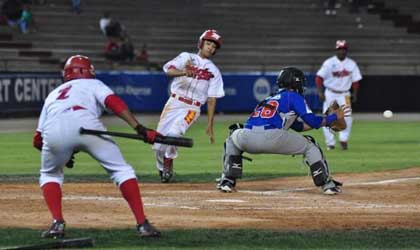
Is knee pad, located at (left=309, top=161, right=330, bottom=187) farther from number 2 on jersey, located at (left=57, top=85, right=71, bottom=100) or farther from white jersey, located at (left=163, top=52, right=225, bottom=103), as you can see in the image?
number 2 on jersey, located at (left=57, top=85, right=71, bottom=100)

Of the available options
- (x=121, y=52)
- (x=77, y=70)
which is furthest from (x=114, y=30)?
(x=77, y=70)

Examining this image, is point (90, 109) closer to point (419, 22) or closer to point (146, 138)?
point (146, 138)

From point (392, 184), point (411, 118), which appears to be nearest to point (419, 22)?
point (411, 118)

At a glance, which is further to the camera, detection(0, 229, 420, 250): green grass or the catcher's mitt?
the catcher's mitt

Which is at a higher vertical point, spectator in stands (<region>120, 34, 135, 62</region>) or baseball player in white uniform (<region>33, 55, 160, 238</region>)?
baseball player in white uniform (<region>33, 55, 160, 238</region>)

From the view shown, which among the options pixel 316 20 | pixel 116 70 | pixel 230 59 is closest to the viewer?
pixel 116 70

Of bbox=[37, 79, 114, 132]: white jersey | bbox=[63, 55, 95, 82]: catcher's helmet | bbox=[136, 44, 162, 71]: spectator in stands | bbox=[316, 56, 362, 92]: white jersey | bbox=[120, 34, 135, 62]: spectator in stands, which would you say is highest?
bbox=[63, 55, 95, 82]: catcher's helmet

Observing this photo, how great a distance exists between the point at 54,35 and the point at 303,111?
91.1 feet

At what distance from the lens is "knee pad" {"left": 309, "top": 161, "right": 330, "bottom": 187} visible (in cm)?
1360

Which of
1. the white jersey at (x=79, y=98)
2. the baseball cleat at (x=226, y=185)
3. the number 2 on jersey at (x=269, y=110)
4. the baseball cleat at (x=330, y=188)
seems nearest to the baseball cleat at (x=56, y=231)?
the white jersey at (x=79, y=98)

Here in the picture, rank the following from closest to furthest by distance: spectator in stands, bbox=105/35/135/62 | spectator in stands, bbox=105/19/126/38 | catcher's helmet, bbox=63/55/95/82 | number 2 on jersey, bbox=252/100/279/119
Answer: catcher's helmet, bbox=63/55/95/82 < number 2 on jersey, bbox=252/100/279/119 < spectator in stands, bbox=105/35/135/62 < spectator in stands, bbox=105/19/126/38

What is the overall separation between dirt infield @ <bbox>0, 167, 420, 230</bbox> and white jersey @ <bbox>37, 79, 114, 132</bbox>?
137cm

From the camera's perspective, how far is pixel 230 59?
4147cm

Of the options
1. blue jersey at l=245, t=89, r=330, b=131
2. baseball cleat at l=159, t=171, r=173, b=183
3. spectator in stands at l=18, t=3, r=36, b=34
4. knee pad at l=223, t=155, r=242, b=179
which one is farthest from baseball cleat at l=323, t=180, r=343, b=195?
spectator in stands at l=18, t=3, r=36, b=34
